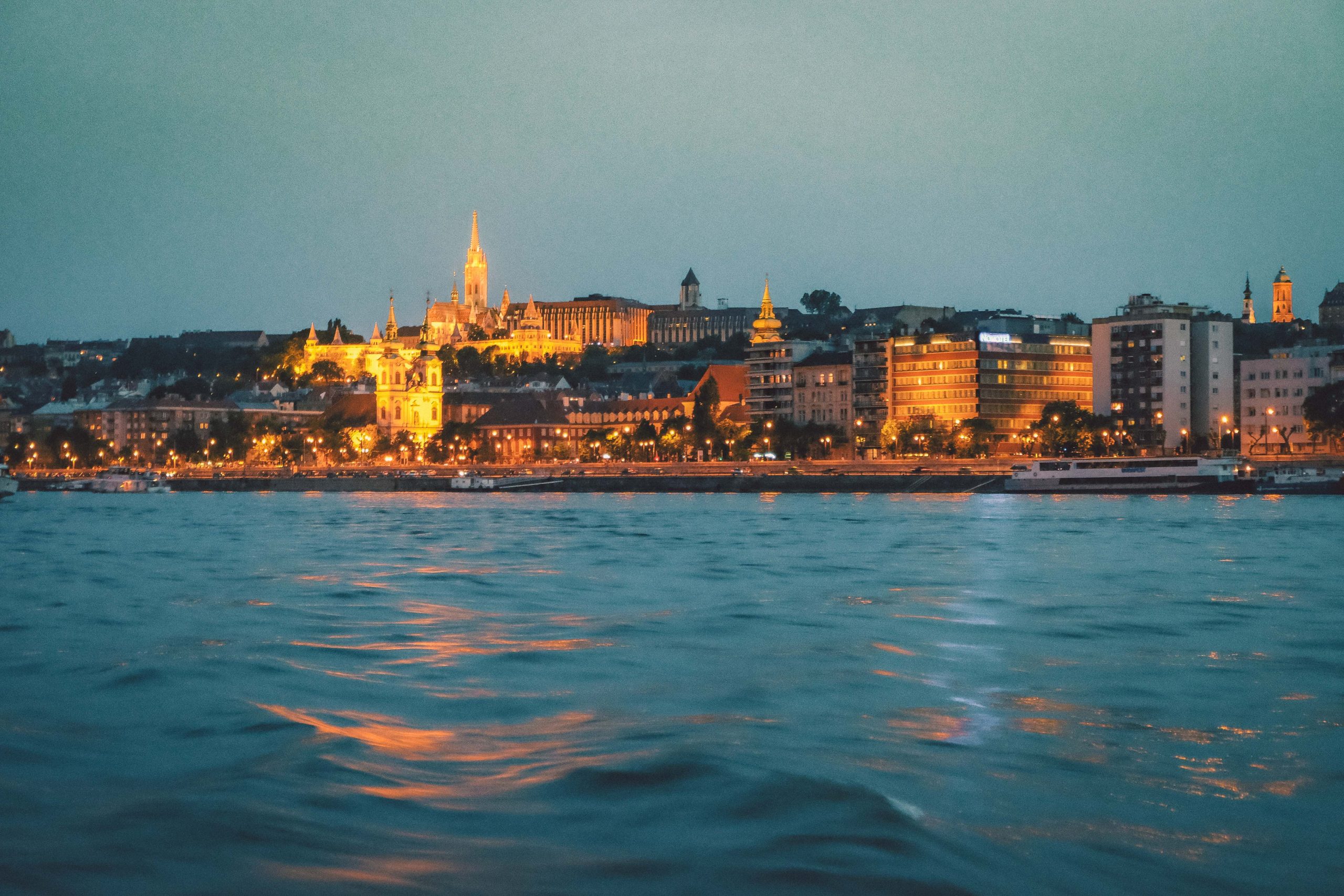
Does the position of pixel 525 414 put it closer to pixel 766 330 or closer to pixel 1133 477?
pixel 766 330

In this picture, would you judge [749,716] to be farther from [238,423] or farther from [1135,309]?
[238,423]

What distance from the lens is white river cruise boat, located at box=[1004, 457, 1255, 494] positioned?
68.9 metres

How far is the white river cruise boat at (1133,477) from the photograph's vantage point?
68.9 meters

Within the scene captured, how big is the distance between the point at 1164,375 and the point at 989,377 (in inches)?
445

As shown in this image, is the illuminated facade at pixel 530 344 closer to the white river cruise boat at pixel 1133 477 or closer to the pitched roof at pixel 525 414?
the pitched roof at pixel 525 414

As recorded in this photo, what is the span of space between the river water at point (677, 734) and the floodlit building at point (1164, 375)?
7050 centimetres


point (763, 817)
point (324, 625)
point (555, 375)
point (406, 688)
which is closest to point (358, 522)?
point (324, 625)

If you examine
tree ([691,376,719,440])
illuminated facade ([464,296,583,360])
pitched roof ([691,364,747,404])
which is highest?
illuminated facade ([464,296,583,360])

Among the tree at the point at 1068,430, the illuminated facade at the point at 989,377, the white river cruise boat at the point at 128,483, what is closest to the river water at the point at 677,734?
the tree at the point at 1068,430

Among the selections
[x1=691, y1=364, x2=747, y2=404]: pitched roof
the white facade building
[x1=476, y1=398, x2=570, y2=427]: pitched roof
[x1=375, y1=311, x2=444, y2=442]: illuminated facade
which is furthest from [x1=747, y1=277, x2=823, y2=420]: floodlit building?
[x1=375, y1=311, x2=444, y2=442]: illuminated facade

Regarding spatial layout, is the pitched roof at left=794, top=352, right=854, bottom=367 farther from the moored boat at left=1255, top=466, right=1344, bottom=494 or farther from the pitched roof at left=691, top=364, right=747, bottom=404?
the moored boat at left=1255, top=466, right=1344, bottom=494

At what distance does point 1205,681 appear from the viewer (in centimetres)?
1370

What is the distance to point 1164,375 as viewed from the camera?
94188 mm

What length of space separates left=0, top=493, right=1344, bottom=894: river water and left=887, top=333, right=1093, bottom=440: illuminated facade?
7470cm
